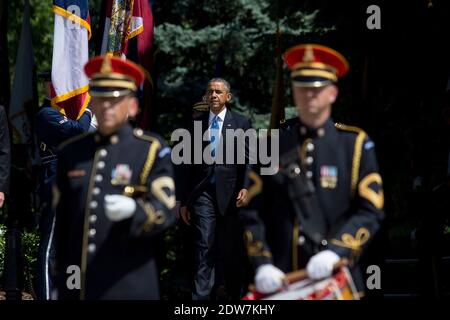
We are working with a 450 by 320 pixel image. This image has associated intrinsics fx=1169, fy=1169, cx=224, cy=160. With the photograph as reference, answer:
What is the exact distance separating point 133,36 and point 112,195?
6.32 meters

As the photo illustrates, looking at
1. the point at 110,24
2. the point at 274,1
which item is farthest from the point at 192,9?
the point at 110,24

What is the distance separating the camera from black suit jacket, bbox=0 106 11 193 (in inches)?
Result: 410

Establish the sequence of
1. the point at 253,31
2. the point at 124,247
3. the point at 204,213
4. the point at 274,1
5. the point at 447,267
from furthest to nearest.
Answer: the point at 253,31 < the point at 274,1 < the point at 447,267 < the point at 204,213 < the point at 124,247

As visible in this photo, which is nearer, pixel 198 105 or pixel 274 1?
pixel 198 105

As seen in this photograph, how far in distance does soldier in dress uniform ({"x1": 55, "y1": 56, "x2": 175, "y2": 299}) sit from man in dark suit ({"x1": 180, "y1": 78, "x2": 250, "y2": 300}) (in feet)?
14.2

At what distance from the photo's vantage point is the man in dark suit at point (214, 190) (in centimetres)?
1145

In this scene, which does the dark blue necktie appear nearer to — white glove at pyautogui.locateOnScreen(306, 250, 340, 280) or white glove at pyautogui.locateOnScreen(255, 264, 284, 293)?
white glove at pyautogui.locateOnScreen(255, 264, 284, 293)

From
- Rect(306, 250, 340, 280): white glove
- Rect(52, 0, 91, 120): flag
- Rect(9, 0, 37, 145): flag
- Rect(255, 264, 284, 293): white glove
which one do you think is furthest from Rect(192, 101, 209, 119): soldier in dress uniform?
Rect(306, 250, 340, 280): white glove

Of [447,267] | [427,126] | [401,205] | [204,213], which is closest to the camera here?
[204,213]

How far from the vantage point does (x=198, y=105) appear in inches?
469

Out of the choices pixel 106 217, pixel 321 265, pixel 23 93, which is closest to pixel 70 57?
pixel 23 93

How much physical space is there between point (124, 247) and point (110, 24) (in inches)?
261

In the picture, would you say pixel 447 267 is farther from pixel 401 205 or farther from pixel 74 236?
pixel 74 236

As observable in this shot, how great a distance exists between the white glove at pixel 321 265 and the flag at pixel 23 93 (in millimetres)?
10152
